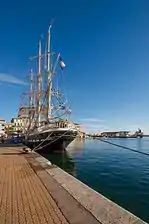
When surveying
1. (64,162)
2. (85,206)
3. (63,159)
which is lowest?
(64,162)

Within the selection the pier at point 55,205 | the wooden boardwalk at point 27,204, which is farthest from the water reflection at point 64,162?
the pier at point 55,205

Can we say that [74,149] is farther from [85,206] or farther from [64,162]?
[85,206]

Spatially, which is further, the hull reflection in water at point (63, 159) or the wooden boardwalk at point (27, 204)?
the hull reflection in water at point (63, 159)

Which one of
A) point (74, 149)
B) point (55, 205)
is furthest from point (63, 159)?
point (55, 205)

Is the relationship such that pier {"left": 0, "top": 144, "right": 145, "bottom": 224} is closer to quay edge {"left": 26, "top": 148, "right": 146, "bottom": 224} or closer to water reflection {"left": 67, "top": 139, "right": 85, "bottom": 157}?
quay edge {"left": 26, "top": 148, "right": 146, "bottom": 224}

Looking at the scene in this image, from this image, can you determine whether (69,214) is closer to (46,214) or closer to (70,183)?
(46,214)

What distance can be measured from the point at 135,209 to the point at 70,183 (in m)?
3.22

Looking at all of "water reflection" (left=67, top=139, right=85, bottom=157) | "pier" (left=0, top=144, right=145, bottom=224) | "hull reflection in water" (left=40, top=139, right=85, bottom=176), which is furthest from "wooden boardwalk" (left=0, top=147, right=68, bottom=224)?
"water reflection" (left=67, top=139, right=85, bottom=157)

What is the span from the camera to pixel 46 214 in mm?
6676

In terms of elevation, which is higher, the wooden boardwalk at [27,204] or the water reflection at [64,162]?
the wooden boardwalk at [27,204]

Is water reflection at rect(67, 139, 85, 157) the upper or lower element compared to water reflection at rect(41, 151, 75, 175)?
upper

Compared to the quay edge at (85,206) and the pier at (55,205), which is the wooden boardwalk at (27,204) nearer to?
the pier at (55,205)

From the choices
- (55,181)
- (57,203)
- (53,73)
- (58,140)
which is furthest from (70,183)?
(53,73)

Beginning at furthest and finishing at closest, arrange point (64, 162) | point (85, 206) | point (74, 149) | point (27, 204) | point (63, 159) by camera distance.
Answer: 1. point (74, 149)
2. point (63, 159)
3. point (64, 162)
4. point (27, 204)
5. point (85, 206)
